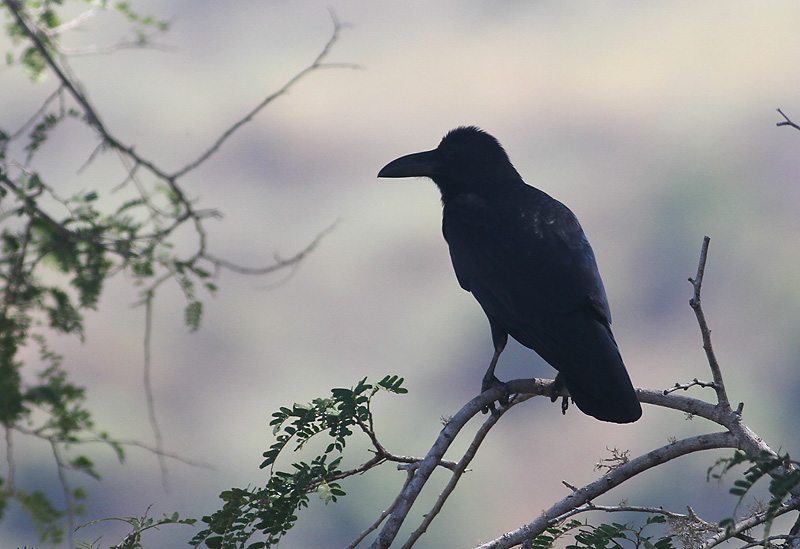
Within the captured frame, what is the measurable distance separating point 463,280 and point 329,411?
2.45 m

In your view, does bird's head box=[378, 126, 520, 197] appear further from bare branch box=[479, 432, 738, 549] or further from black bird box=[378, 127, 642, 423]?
bare branch box=[479, 432, 738, 549]

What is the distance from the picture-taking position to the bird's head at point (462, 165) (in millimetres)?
6949

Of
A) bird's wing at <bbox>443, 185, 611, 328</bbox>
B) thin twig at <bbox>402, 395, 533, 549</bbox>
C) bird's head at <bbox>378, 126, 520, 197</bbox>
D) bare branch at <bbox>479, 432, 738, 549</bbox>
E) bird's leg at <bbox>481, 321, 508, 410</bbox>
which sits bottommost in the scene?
bare branch at <bbox>479, 432, 738, 549</bbox>

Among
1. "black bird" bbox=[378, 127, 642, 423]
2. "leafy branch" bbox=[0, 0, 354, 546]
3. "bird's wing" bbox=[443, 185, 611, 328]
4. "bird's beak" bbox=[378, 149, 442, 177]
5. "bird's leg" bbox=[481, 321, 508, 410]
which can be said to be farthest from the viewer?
"bird's beak" bbox=[378, 149, 442, 177]

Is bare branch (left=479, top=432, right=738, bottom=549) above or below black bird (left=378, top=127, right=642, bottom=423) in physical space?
below

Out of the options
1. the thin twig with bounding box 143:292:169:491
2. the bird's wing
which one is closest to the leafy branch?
the thin twig with bounding box 143:292:169:491

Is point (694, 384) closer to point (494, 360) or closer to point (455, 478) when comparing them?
point (455, 478)

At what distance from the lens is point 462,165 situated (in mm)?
7016

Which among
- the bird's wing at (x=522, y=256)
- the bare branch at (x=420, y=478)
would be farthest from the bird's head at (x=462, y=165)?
the bare branch at (x=420, y=478)

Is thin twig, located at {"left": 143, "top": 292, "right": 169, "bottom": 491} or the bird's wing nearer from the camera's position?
thin twig, located at {"left": 143, "top": 292, "right": 169, "bottom": 491}

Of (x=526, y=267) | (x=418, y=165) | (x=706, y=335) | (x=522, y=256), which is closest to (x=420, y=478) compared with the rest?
(x=706, y=335)

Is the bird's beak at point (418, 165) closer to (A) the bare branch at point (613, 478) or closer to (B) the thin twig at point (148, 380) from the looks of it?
(B) the thin twig at point (148, 380)

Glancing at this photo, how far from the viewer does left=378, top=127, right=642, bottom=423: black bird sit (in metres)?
4.68

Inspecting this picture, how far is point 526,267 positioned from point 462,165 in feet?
5.24
